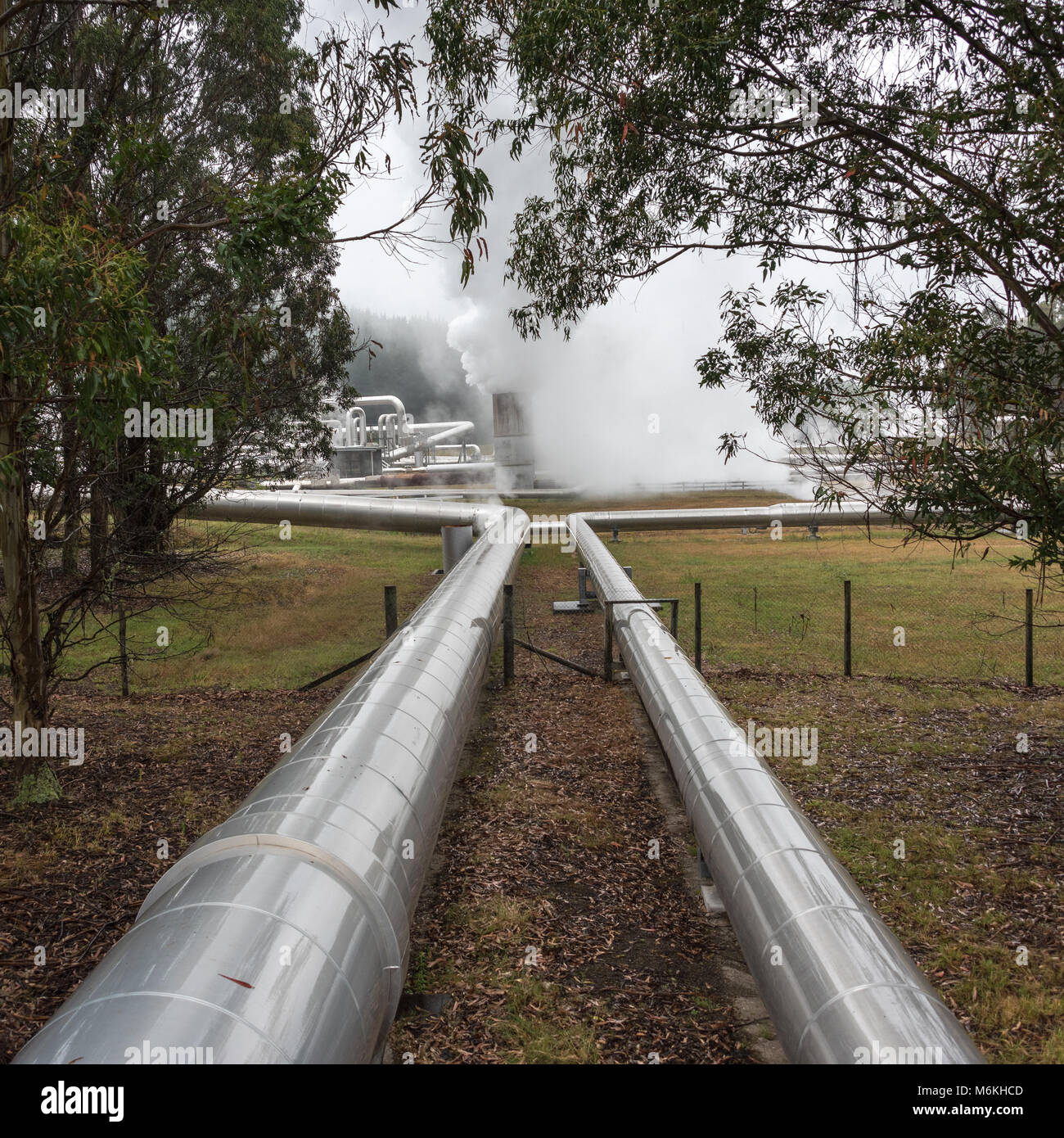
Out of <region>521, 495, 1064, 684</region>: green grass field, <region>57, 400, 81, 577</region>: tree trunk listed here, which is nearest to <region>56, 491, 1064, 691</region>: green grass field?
<region>521, 495, 1064, 684</region>: green grass field

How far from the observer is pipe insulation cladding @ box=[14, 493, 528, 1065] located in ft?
7.82

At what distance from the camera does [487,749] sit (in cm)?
852

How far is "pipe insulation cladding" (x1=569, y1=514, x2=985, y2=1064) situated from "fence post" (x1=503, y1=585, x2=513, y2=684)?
195 inches

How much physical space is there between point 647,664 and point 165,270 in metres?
7.07

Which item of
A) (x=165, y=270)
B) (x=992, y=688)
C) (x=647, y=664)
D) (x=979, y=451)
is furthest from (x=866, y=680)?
(x=165, y=270)

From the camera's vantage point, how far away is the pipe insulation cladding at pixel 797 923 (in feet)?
8.80

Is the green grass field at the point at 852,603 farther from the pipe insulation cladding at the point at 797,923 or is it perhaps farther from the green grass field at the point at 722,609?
the pipe insulation cladding at the point at 797,923

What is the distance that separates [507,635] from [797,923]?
7547mm

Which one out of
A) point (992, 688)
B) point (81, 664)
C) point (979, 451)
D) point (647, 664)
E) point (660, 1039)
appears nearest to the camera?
point (660, 1039)

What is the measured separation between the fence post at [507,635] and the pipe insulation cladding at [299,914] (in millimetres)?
5023

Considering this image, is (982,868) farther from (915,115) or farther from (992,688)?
(915,115)

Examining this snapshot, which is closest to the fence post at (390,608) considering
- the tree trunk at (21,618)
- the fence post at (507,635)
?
the fence post at (507,635)

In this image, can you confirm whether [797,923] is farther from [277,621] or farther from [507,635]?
[277,621]

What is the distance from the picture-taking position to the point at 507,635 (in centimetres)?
1069
